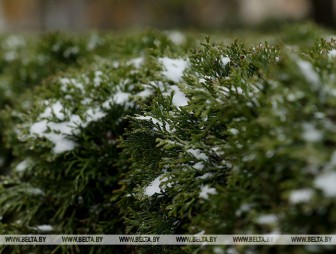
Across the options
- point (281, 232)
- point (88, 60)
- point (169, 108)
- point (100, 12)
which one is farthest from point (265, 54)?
point (100, 12)

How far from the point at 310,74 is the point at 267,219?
2.12ft

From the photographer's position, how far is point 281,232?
196 cm

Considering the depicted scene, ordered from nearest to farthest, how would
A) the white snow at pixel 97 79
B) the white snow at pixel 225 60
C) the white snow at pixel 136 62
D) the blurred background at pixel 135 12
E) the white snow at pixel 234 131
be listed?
the white snow at pixel 234 131 < the white snow at pixel 225 60 < the white snow at pixel 97 79 < the white snow at pixel 136 62 < the blurred background at pixel 135 12

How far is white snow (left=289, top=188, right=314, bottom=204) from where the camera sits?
1.77 metres

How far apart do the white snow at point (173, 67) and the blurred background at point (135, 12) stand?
18109mm

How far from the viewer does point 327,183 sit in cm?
175

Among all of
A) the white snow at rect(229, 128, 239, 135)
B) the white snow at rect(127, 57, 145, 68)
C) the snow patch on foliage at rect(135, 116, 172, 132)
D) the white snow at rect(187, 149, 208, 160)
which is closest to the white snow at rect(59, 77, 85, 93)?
the white snow at rect(127, 57, 145, 68)

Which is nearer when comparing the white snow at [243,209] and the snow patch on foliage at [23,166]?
the white snow at [243,209]

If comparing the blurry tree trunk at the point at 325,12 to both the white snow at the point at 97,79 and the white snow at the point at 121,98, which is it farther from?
the white snow at the point at 121,98

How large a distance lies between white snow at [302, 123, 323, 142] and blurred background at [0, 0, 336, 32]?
64.6 ft

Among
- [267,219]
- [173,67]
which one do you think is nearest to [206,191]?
[267,219]

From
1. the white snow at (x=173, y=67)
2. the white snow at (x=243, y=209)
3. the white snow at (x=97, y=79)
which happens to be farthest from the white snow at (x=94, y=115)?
the white snow at (x=243, y=209)

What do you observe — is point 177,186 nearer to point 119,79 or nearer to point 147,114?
point 147,114

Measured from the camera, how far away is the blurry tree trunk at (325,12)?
15.7m
